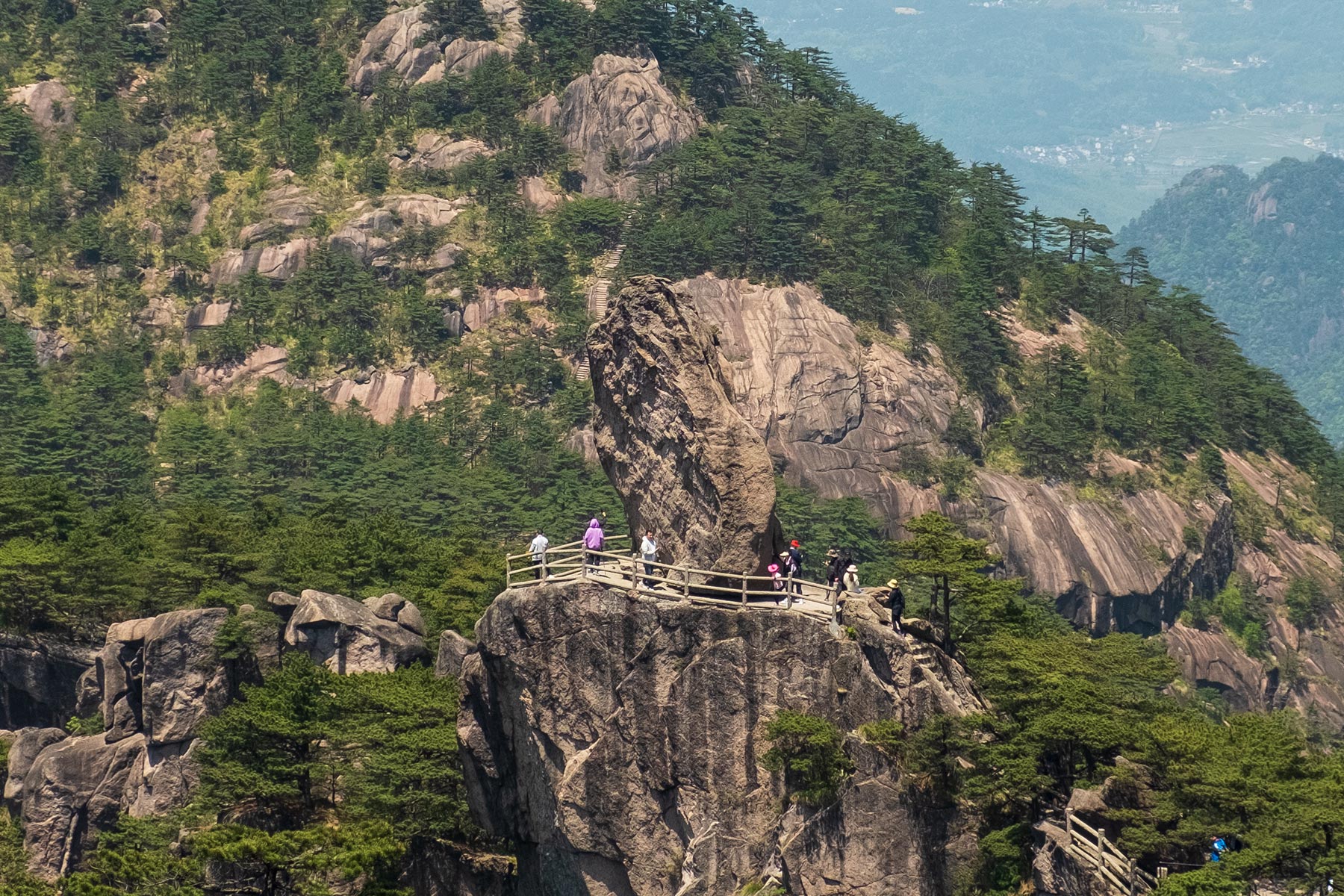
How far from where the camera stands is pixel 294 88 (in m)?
136

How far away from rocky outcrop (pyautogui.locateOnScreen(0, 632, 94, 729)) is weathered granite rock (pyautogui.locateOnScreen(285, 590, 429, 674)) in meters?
12.7

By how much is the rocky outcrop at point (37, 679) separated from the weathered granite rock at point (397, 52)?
64461 mm

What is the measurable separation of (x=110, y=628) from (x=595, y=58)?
73004 mm

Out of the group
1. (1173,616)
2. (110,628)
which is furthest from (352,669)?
(1173,616)

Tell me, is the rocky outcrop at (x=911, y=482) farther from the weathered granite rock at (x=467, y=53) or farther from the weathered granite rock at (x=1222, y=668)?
the weathered granite rock at (x=467, y=53)

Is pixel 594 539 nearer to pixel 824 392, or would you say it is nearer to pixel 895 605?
pixel 895 605

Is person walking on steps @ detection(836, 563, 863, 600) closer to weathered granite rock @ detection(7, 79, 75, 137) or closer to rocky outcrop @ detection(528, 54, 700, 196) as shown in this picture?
rocky outcrop @ detection(528, 54, 700, 196)

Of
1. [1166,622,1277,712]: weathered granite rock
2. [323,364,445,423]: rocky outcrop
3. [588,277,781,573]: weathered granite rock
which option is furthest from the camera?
[323,364,445,423]: rocky outcrop

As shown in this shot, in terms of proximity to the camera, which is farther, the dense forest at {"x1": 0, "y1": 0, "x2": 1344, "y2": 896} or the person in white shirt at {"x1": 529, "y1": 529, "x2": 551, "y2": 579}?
the dense forest at {"x1": 0, "y1": 0, "x2": 1344, "y2": 896}

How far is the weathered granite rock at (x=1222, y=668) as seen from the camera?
115m

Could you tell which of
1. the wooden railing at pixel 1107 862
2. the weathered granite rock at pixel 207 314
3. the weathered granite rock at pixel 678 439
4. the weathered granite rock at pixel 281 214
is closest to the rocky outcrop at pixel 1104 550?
the weathered granite rock at pixel 281 214

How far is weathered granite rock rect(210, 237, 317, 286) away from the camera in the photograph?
12694cm

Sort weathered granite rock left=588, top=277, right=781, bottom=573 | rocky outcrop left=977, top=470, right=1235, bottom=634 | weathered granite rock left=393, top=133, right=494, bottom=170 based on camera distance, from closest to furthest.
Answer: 1. weathered granite rock left=588, top=277, right=781, bottom=573
2. rocky outcrop left=977, top=470, right=1235, bottom=634
3. weathered granite rock left=393, top=133, right=494, bottom=170

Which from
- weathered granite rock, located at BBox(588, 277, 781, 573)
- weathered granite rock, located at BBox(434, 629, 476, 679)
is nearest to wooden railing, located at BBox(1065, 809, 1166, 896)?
weathered granite rock, located at BBox(588, 277, 781, 573)
